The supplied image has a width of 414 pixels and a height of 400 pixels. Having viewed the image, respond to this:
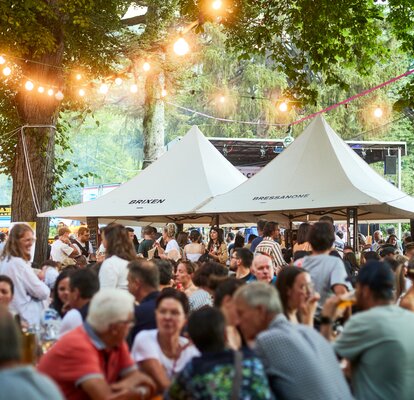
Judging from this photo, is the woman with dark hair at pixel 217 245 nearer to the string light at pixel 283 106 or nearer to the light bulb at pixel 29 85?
the string light at pixel 283 106

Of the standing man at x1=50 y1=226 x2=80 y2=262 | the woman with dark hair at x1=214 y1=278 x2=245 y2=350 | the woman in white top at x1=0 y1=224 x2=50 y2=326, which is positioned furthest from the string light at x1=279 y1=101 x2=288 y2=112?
the woman with dark hair at x1=214 y1=278 x2=245 y2=350

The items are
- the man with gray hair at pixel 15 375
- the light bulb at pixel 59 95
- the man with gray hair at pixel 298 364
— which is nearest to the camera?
the man with gray hair at pixel 15 375

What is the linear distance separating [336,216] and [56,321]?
422 inches

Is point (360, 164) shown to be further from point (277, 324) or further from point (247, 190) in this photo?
point (277, 324)

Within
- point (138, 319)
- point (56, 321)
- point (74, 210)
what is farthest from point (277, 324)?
point (74, 210)

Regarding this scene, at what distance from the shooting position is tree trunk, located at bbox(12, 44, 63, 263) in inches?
781

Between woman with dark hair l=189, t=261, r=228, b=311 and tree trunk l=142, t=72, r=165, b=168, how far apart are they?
813 inches

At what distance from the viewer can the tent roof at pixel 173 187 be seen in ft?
52.2

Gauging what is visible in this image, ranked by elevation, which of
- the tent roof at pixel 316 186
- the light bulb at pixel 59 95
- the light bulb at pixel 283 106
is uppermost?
the light bulb at pixel 59 95

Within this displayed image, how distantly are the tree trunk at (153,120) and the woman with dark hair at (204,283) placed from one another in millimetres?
20662

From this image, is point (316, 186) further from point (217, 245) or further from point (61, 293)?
point (61, 293)

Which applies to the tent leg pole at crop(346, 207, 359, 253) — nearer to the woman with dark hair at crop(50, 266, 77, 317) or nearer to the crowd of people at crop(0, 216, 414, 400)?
the woman with dark hair at crop(50, 266, 77, 317)

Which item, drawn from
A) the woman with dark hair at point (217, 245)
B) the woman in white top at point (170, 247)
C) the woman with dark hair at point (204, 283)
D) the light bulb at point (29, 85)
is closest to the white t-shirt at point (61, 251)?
the woman in white top at point (170, 247)

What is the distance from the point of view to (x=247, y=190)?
50.1 ft
